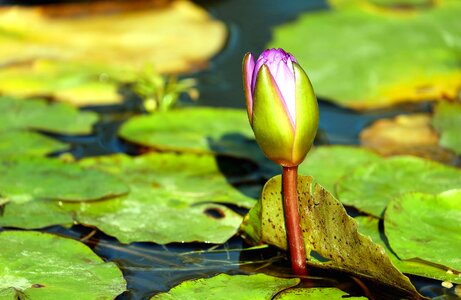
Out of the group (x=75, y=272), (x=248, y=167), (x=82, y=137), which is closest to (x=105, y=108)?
(x=82, y=137)

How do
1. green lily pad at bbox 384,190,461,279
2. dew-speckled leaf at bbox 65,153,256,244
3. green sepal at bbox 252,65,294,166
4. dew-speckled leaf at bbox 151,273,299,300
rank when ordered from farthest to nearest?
1. dew-speckled leaf at bbox 65,153,256,244
2. green lily pad at bbox 384,190,461,279
3. dew-speckled leaf at bbox 151,273,299,300
4. green sepal at bbox 252,65,294,166

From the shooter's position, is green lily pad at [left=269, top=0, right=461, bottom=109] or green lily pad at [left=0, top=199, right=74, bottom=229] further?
green lily pad at [left=269, top=0, right=461, bottom=109]

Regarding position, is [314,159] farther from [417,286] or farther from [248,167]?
[417,286]

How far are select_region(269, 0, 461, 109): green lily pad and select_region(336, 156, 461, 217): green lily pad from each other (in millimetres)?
655

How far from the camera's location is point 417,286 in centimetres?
171

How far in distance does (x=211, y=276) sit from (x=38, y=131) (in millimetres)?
1079

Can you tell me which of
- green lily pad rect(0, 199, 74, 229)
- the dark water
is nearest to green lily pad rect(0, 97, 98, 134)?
the dark water

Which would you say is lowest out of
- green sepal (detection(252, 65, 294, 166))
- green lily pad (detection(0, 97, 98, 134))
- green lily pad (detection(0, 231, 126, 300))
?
green lily pad (detection(0, 231, 126, 300))

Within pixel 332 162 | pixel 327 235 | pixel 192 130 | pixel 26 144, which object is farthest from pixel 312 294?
pixel 26 144

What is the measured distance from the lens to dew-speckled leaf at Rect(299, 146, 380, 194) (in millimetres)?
2176

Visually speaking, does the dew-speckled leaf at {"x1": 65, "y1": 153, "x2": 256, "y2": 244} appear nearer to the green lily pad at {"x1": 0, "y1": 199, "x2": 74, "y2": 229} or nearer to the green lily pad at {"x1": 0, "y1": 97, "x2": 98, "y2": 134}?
the green lily pad at {"x1": 0, "y1": 199, "x2": 74, "y2": 229}

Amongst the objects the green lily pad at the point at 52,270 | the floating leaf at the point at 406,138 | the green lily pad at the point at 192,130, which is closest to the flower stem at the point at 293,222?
the green lily pad at the point at 52,270

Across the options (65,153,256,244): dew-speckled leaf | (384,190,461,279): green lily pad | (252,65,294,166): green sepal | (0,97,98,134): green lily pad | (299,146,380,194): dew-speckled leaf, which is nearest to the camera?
(252,65,294,166): green sepal

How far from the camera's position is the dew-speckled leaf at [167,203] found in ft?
6.29
